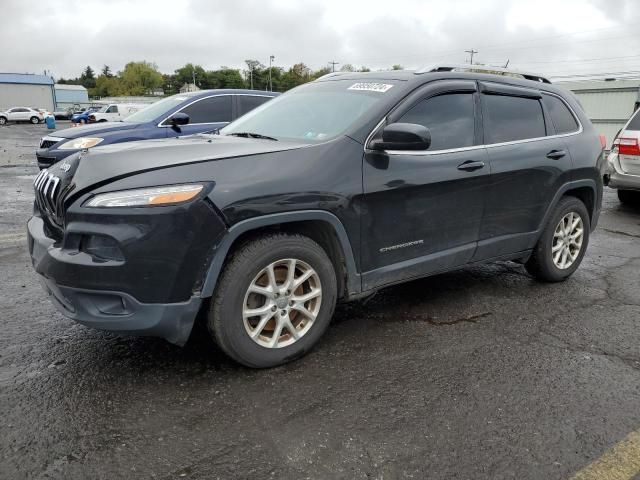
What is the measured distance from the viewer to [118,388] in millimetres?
2832

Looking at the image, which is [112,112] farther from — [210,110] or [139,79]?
[139,79]

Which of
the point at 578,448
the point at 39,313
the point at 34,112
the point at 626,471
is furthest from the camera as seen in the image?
the point at 34,112

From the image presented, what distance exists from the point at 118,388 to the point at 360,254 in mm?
1569

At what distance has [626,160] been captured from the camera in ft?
26.3

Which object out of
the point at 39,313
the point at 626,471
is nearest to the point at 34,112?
the point at 39,313

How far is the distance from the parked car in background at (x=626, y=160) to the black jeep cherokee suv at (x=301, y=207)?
4.29 meters

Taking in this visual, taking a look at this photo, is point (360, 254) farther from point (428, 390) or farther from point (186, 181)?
point (186, 181)

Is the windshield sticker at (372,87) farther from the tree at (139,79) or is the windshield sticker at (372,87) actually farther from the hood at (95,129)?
the tree at (139,79)

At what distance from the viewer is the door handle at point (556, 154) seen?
4.33 metres

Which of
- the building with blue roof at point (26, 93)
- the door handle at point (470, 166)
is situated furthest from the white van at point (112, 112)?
the building with blue roof at point (26, 93)

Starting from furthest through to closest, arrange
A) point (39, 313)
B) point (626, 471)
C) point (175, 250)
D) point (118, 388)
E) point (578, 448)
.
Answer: point (39, 313) → point (118, 388) → point (175, 250) → point (578, 448) → point (626, 471)

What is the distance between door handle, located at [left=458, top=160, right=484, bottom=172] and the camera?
12.2 feet

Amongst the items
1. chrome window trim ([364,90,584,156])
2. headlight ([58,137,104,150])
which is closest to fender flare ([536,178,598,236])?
chrome window trim ([364,90,584,156])

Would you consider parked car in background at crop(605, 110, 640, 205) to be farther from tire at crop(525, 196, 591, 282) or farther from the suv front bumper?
the suv front bumper
